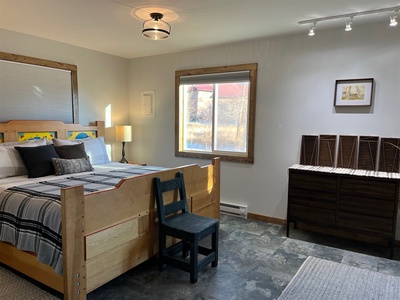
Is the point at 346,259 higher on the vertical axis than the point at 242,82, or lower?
lower

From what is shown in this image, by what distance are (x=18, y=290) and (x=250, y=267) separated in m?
1.94

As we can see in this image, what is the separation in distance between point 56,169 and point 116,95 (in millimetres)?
2089

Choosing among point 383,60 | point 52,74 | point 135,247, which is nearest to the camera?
point 135,247

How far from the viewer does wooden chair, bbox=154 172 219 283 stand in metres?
2.31

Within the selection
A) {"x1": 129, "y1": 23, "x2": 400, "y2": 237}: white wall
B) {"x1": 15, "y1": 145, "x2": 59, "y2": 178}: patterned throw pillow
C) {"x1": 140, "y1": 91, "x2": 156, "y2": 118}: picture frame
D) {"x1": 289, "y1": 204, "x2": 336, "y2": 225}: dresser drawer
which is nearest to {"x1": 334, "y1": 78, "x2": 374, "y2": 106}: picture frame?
{"x1": 129, "y1": 23, "x2": 400, "y2": 237}: white wall

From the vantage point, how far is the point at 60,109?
3979 mm

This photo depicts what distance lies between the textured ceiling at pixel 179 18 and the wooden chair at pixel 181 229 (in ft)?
5.24

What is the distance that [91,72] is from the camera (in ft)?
14.4

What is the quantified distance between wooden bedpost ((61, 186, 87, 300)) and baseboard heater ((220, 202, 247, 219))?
2.47m

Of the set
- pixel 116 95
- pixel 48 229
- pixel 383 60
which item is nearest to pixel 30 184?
pixel 48 229

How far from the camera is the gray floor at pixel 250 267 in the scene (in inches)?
87.8

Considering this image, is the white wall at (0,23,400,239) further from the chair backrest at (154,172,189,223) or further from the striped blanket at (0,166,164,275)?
the striped blanket at (0,166,164,275)

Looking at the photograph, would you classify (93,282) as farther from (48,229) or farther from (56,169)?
(56,169)

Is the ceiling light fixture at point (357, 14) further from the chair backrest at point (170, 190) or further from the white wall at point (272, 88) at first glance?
the chair backrest at point (170, 190)
